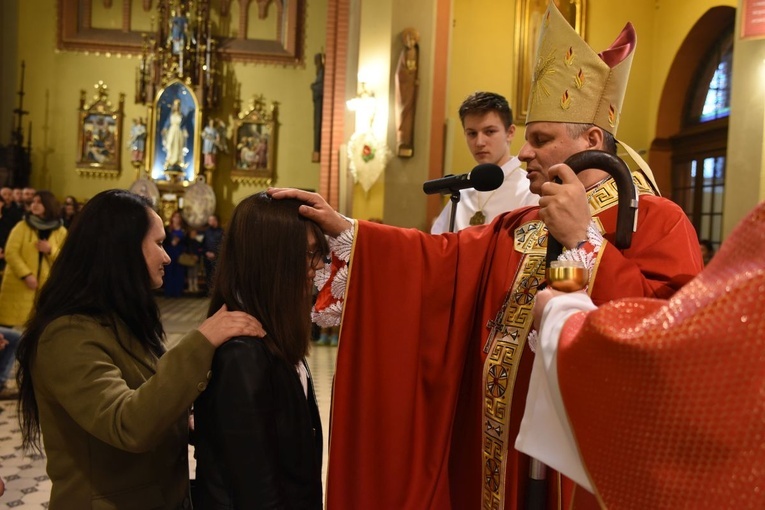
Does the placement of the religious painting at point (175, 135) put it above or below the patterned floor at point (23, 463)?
above

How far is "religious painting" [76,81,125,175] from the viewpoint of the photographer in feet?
48.9

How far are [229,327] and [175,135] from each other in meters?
14.0

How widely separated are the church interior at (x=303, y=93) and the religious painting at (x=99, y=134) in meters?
0.03

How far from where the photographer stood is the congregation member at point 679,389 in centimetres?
95

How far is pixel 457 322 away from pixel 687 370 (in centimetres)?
108

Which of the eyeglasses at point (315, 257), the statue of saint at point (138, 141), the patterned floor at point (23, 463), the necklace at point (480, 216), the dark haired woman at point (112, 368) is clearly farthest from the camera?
the statue of saint at point (138, 141)

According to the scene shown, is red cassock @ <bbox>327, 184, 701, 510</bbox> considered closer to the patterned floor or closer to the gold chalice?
the gold chalice

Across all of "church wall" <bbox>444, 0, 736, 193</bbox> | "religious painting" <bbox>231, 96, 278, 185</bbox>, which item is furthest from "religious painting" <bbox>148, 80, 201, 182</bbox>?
"church wall" <bbox>444, 0, 736, 193</bbox>

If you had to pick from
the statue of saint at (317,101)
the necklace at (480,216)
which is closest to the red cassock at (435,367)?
the necklace at (480,216)

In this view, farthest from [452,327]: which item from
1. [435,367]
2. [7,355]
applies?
[7,355]

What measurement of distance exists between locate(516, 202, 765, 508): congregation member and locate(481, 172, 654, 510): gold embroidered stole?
28.5 inches

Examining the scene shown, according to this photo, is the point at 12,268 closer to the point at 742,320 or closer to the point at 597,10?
the point at 742,320

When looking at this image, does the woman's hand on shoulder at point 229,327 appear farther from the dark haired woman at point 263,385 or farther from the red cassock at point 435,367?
the red cassock at point 435,367

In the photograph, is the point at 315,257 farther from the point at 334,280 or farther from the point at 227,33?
the point at 227,33
